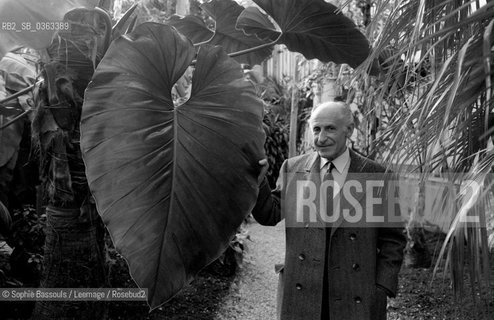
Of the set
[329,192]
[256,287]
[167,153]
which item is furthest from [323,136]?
[256,287]

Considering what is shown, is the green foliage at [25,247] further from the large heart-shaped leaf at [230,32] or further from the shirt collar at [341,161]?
the shirt collar at [341,161]

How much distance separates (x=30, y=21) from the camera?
4.98 ft

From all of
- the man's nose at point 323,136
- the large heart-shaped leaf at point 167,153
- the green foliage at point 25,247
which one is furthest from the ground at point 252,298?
the large heart-shaped leaf at point 167,153

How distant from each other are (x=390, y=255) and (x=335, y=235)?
0.70ft

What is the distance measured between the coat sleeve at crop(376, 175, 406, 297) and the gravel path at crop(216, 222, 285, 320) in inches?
77.0

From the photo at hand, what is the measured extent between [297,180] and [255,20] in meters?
0.72

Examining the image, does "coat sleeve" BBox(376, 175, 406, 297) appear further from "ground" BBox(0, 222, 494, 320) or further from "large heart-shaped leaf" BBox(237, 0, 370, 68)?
"ground" BBox(0, 222, 494, 320)

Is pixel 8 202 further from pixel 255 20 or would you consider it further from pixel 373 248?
pixel 373 248

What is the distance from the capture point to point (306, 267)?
5.97ft

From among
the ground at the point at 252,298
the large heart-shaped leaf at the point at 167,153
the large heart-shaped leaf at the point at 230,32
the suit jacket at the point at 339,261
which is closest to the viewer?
the large heart-shaped leaf at the point at 167,153

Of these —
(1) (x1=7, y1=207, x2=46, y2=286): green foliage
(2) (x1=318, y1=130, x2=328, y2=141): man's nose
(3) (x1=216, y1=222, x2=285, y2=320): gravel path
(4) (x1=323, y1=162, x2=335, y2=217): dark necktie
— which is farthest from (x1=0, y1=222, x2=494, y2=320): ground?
(2) (x1=318, y1=130, x2=328, y2=141): man's nose

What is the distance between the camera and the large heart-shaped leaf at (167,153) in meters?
1.23

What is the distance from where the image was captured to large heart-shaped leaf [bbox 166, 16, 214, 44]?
2.37m

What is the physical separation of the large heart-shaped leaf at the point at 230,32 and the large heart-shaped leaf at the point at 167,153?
2.52ft
